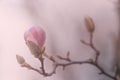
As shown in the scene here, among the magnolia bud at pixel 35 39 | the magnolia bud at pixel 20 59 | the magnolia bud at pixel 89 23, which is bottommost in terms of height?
the magnolia bud at pixel 20 59

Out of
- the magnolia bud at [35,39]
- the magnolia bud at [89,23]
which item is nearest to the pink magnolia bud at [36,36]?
the magnolia bud at [35,39]

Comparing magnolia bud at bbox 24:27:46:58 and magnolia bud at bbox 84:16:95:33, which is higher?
magnolia bud at bbox 84:16:95:33

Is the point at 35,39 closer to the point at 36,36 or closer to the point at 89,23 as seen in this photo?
the point at 36,36

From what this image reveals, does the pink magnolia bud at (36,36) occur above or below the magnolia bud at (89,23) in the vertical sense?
below

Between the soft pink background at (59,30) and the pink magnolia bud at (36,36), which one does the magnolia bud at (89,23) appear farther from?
the pink magnolia bud at (36,36)

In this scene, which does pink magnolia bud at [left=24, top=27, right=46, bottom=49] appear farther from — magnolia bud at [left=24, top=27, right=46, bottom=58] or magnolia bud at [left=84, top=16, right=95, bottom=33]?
magnolia bud at [left=84, top=16, right=95, bottom=33]

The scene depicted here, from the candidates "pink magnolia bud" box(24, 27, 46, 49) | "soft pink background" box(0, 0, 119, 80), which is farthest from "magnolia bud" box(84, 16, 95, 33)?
"pink magnolia bud" box(24, 27, 46, 49)

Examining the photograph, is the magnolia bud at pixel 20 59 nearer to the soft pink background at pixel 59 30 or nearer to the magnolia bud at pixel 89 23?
the soft pink background at pixel 59 30

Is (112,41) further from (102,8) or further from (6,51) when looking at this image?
(6,51)

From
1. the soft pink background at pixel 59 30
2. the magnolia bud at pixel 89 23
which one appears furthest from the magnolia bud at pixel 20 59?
the magnolia bud at pixel 89 23
